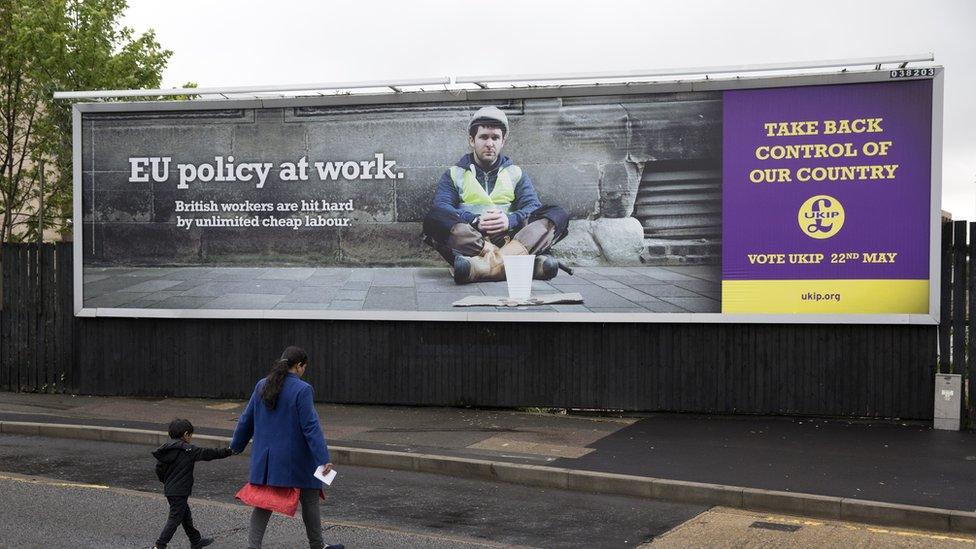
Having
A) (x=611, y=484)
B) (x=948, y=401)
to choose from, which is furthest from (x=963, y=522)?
(x=948, y=401)

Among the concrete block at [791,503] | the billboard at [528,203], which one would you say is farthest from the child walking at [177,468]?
the billboard at [528,203]

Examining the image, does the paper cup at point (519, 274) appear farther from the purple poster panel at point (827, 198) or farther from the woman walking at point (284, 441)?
the woman walking at point (284, 441)

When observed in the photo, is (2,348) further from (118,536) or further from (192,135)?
(118,536)

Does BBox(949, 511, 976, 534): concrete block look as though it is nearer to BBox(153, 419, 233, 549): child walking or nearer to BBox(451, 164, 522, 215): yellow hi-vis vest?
BBox(153, 419, 233, 549): child walking

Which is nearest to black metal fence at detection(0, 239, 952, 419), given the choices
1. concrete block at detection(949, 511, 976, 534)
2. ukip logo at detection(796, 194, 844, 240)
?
ukip logo at detection(796, 194, 844, 240)

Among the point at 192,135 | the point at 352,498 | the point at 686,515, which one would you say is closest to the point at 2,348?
the point at 192,135

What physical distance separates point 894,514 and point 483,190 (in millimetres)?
8051

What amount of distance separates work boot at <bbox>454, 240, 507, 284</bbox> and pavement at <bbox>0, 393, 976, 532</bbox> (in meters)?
2.03

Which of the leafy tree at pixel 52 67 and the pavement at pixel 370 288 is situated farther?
the leafy tree at pixel 52 67

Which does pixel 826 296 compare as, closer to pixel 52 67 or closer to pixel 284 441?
pixel 284 441

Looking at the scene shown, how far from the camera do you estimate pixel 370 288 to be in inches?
632

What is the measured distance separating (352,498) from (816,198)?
7928mm

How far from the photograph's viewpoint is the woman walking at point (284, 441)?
284 inches

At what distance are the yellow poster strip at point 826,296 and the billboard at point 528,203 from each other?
0.03m
